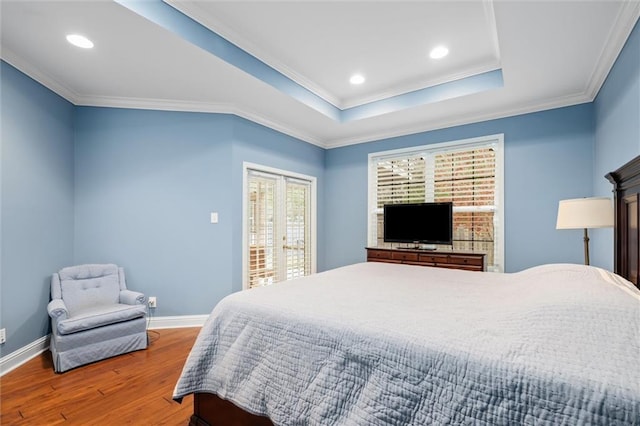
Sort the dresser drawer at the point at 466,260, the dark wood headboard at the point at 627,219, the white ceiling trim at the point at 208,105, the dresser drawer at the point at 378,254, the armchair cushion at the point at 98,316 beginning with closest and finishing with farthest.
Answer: the dark wood headboard at the point at 627,219 → the armchair cushion at the point at 98,316 → the white ceiling trim at the point at 208,105 → the dresser drawer at the point at 466,260 → the dresser drawer at the point at 378,254

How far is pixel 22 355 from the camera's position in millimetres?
2463

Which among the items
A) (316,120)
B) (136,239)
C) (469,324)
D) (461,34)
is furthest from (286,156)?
(469,324)

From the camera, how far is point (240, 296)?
163 centimetres

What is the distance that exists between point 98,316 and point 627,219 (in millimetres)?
3941

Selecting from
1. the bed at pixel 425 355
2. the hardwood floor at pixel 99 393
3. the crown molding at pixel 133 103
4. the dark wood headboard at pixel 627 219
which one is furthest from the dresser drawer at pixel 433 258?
the hardwood floor at pixel 99 393

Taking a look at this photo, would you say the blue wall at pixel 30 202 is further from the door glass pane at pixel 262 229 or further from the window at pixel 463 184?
the window at pixel 463 184

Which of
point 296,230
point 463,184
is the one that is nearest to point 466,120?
point 463,184

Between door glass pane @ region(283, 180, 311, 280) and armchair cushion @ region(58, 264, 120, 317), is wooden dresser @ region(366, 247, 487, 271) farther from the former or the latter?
armchair cushion @ region(58, 264, 120, 317)

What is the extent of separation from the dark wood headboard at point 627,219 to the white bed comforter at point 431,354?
1.01ft

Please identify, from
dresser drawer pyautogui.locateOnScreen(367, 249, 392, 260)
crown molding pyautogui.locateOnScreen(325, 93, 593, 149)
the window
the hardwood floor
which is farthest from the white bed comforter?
crown molding pyautogui.locateOnScreen(325, 93, 593, 149)

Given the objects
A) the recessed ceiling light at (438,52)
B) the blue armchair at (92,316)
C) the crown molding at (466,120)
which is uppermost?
the recessed ceiling light at (438,52)

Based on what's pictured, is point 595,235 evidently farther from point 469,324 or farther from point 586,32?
point 469,324

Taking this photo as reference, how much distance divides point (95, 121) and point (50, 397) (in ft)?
8.81

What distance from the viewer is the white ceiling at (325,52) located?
206 centimetres
